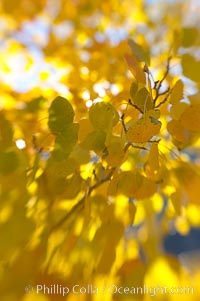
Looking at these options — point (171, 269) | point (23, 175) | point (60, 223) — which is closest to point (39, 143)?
point (23, 175)

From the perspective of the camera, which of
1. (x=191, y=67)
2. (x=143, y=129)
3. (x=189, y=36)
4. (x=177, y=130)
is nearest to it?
(x=143, y=129)

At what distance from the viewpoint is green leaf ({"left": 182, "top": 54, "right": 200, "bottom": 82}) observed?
0.81m

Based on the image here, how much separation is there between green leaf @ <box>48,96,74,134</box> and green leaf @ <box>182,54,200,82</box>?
0.33m

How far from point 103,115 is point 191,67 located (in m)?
0.33

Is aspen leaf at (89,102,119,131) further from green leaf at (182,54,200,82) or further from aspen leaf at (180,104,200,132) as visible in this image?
green leaf at (182,54,200,82)

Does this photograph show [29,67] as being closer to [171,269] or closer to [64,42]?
[64,42]

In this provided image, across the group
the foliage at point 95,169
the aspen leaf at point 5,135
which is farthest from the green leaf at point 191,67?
the aspen leaf at point 5,135

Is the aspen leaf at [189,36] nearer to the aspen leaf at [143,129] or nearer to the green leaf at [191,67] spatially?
the green leaf at [191,67]

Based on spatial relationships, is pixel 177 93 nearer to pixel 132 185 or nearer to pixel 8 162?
pixel 132 185

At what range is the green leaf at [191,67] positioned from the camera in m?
0.81

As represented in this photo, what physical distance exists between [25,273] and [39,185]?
0.23 meters

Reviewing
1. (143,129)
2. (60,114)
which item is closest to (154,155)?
(143,129)

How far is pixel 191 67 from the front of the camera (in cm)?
84

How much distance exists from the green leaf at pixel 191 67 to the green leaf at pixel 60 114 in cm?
33
